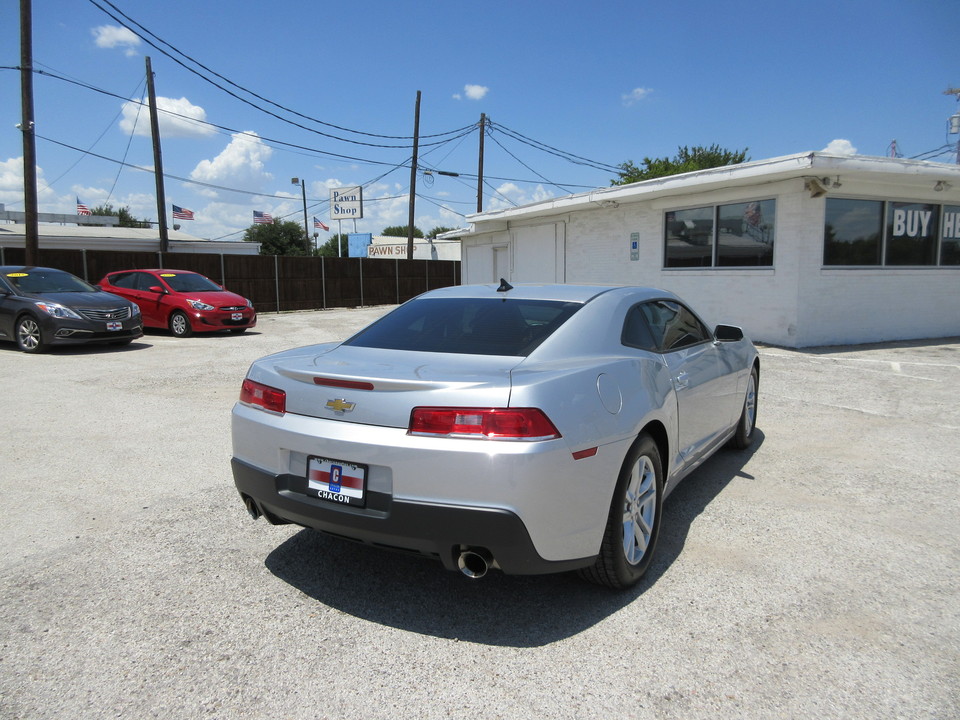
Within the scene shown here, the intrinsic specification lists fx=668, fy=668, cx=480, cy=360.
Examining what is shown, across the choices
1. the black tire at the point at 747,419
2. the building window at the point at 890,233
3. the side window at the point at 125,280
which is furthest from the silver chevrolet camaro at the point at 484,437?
the side window at the point at 125,280

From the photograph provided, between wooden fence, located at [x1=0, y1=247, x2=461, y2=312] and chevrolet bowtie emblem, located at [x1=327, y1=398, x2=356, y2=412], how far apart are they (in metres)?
18.0

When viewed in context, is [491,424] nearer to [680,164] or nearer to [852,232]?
[852,232]

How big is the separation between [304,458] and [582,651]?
4.52 feet

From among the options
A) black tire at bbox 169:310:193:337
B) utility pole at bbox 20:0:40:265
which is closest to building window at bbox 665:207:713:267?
black tire at bbox 169:310:193:337

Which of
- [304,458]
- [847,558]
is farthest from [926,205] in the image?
[304,458]

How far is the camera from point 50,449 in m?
5.40

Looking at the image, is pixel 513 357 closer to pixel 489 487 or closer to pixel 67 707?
pixel 489 487

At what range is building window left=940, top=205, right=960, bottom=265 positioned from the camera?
13.5 meters

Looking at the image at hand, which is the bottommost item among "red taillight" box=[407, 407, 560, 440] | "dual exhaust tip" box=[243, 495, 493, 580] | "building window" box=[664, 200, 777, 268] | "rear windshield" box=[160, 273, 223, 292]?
"dual exhaust tip" box=[243, 495, 493, 580]

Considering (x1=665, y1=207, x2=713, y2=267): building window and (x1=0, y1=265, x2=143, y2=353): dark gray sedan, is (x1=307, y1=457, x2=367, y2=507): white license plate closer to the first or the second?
(x1=0, y1=265, x2=143, y2=353): dark gray sedan

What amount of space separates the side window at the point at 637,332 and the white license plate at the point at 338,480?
5.04 ft

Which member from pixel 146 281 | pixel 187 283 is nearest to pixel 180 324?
pixel 187 283

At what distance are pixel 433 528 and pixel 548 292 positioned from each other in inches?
68.2

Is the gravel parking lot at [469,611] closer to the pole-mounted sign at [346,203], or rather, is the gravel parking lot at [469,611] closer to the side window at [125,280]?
the side window at [125,280]
